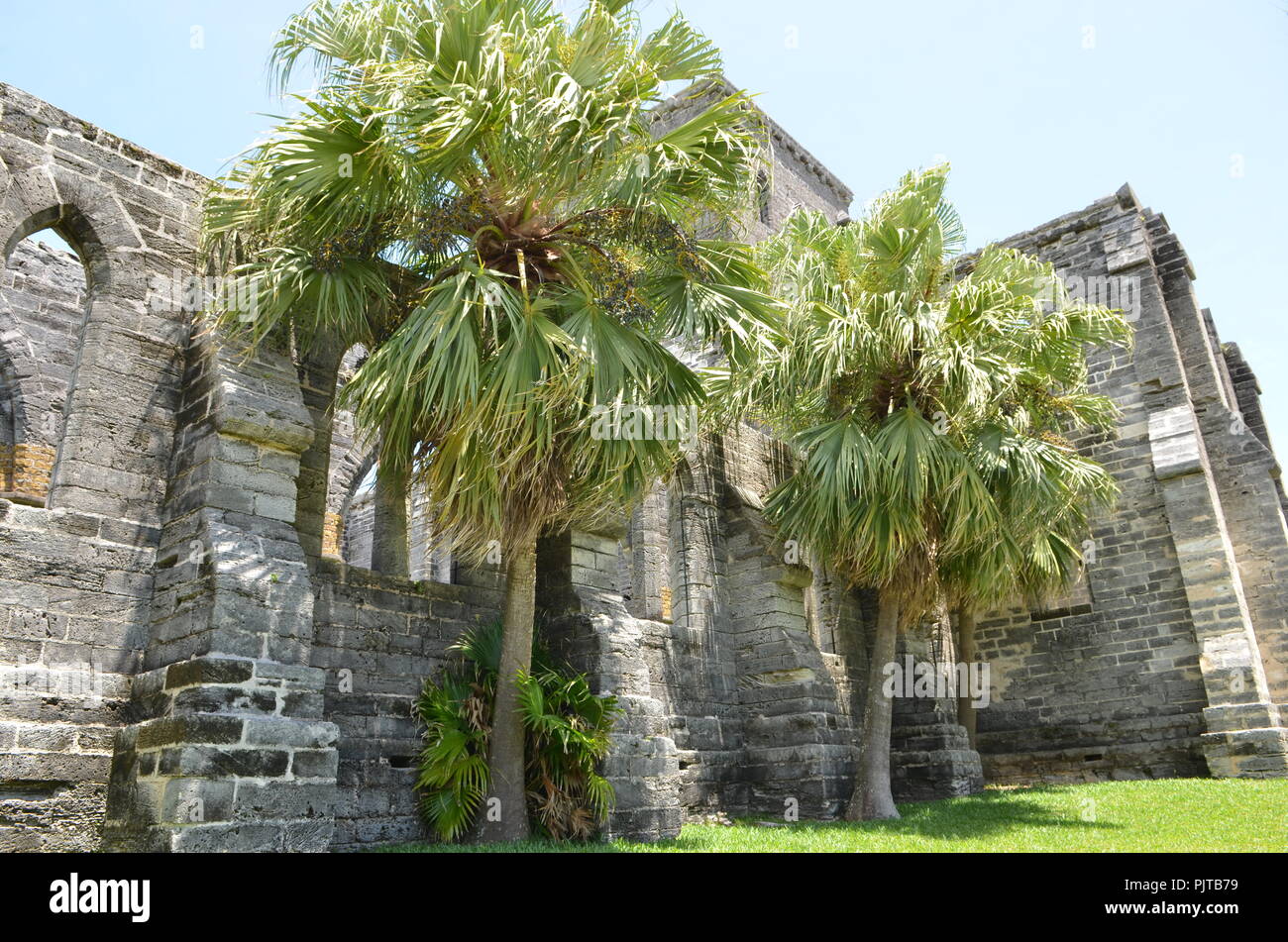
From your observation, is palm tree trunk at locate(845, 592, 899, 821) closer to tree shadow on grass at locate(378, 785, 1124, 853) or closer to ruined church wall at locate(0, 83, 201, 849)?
tree shadow on grass at locate(378, 785, 1124, 853)

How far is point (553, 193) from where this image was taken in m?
7.61

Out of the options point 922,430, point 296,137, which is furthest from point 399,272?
point 922,430

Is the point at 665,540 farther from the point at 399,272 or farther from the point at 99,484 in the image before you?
the point at 99,484

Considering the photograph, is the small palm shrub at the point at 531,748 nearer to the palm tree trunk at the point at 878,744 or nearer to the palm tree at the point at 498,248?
the palm tree at the point at 498,248

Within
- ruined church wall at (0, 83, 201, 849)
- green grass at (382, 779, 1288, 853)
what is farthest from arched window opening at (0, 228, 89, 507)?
green grass at (382, 779, 1288, 853)

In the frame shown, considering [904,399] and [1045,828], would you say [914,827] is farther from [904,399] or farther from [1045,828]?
[904,399]

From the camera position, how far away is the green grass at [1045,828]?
7.77 metres

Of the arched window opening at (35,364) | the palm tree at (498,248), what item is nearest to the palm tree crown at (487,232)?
the palm tree at (498,248)

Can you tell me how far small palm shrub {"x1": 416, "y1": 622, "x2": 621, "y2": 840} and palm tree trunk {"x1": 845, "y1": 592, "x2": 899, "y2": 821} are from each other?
4.16m

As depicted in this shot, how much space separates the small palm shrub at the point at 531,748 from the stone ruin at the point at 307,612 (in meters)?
0.27

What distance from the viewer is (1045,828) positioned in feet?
30.8

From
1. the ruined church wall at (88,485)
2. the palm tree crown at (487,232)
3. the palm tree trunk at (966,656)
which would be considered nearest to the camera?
the ruined church wall at (88,485)

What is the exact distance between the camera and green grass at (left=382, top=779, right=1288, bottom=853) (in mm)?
7773

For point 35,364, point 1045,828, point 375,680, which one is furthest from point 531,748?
point 35,364
